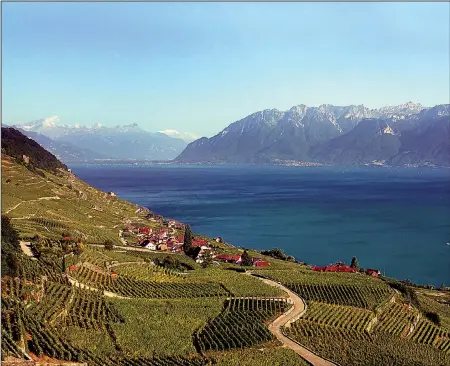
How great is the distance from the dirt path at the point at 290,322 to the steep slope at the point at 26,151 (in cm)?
6730

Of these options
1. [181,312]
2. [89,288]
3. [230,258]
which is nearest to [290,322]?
[181,312]

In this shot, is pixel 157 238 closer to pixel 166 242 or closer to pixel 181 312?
pixel 166 242

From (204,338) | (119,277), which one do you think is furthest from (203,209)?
(204,338)

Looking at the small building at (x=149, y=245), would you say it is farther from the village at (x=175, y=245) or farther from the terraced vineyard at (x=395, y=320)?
the terraced vineyard at (x=395, y=320)

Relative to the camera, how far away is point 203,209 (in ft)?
433

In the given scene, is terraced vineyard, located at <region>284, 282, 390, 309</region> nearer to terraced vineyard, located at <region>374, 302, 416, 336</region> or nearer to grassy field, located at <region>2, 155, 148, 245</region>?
terraced vineyard, located at <region>374, 302, 416, 336</region>

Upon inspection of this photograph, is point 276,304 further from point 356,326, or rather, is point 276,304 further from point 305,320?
point 356,326

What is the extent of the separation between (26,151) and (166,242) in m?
49.2

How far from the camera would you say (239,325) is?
29859 mm

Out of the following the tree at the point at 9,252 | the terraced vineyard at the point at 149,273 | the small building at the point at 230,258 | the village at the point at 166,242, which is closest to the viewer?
the tree at the point at 9,252

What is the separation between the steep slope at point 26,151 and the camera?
298 ft

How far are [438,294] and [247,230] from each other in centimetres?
5169

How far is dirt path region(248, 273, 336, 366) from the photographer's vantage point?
26766 mm

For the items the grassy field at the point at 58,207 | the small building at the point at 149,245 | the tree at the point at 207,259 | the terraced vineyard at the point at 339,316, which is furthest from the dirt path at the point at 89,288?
the small building at the point at 149,245
